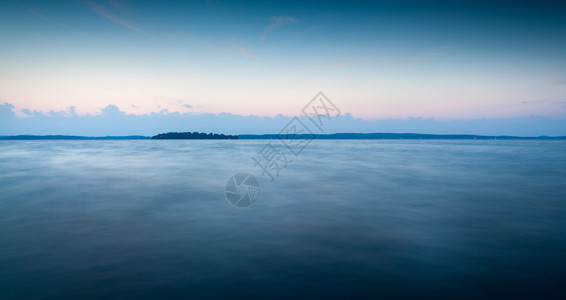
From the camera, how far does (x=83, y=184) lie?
1430 centimetres

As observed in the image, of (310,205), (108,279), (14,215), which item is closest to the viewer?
(108,279)

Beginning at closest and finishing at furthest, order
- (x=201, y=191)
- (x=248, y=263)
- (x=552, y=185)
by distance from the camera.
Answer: (x=248, y=263), (x=201, y=191), (x=552, y=185)

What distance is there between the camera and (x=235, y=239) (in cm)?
632

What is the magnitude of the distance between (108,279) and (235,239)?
253cm

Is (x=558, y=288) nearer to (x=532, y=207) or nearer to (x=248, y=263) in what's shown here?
(x=248, y=263)

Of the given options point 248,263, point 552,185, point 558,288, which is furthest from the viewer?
point 552,185

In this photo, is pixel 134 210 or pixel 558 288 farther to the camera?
pixel 134 210

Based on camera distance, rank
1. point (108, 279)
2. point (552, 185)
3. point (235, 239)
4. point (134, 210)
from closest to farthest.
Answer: point (108, 279), point (235, 239), point (134, 210), point (552, 185)

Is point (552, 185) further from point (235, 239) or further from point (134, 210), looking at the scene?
point (134, 210)

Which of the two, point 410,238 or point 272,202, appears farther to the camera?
point 272,202

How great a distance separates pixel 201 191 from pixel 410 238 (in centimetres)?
878

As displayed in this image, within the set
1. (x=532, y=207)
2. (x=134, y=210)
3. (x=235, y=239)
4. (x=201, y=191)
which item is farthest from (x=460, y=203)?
(x=134, y=210)

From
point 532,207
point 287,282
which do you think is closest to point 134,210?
point 287,282

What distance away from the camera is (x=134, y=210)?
898cm
